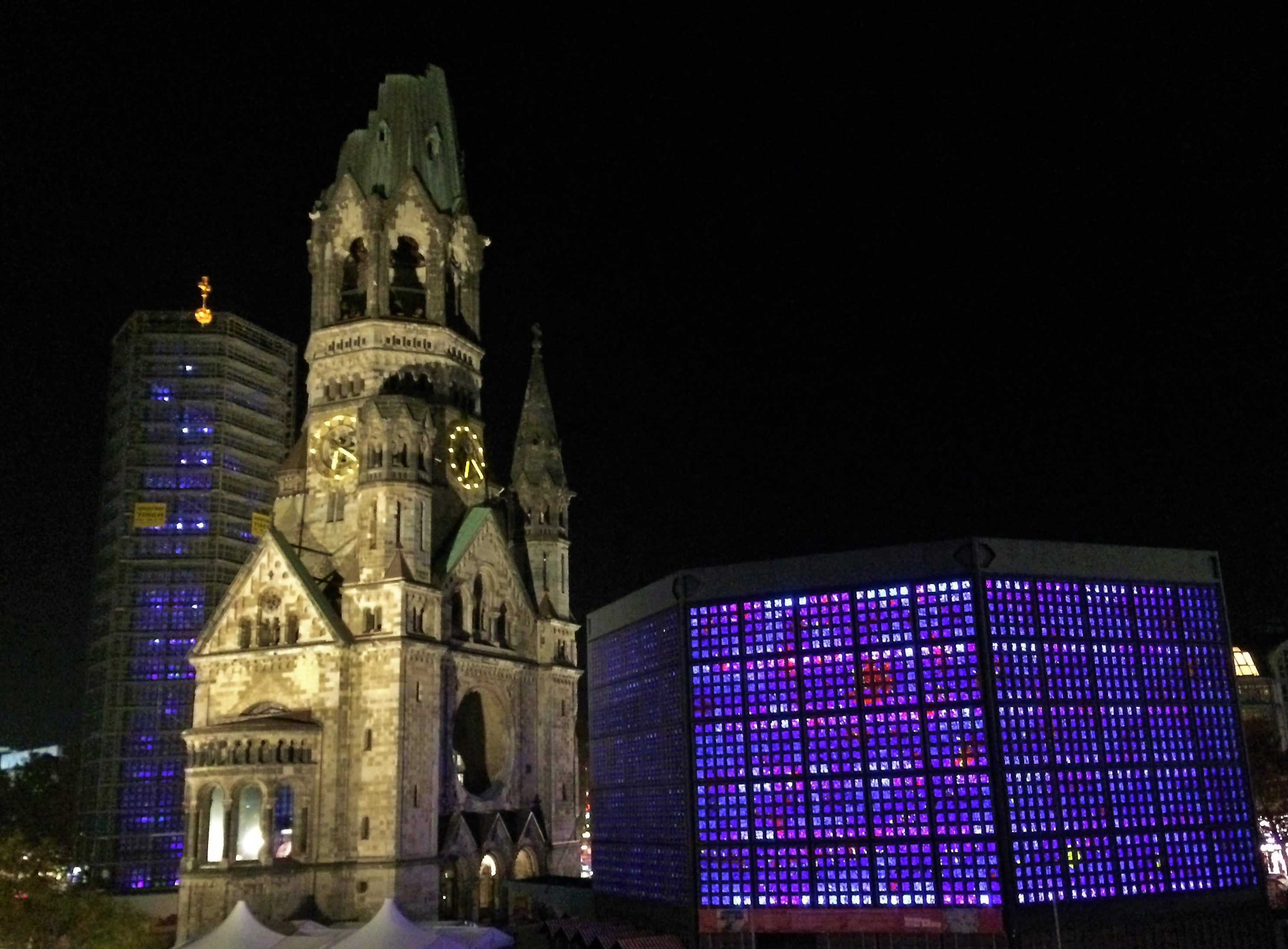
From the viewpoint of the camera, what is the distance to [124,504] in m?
79.4

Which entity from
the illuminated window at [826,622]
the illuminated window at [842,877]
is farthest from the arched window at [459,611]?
the illuminated window at [842,877]

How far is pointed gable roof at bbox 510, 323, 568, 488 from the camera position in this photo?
7075 cm

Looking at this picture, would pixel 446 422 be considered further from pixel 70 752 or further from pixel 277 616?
pixel 70 752

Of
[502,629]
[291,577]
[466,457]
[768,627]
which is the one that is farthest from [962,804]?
[466,457]

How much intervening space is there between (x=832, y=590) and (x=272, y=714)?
26.7m

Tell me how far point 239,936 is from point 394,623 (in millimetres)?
15204

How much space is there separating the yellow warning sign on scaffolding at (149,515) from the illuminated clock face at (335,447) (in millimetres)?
20193

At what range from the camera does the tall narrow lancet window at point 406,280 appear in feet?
218

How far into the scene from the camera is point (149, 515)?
78562 mm

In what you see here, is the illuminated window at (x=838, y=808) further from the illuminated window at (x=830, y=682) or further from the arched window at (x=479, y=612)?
the arched window at (x=479, y=612)

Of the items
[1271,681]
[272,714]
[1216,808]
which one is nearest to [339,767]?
[272,714]

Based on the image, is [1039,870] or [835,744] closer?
[1039,870]

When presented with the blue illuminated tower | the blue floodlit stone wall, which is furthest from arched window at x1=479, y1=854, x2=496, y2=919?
the blue illuminated tower

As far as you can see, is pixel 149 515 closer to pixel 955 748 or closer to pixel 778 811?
pixel 778 811
